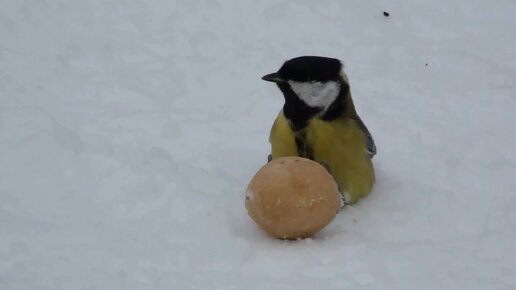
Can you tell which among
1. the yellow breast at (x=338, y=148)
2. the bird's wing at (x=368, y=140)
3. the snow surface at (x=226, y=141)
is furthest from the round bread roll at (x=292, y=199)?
the bird's wing at (x=368, y=140)

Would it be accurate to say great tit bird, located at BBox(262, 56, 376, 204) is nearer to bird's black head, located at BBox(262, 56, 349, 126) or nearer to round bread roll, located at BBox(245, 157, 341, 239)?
bird's black head, located at BBox(262, 56, 349, 126)

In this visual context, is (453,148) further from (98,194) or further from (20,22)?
(20,22)

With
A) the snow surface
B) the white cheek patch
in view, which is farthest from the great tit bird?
the snow surface

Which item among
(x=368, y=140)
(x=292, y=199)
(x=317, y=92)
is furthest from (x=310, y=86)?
(x=292, y=199)

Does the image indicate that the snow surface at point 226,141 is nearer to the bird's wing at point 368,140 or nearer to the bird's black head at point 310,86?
the bird's wing at point 368,140

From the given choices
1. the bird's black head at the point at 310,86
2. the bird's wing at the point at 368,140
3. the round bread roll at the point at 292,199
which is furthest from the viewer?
the bird's wing at the point at 368,140

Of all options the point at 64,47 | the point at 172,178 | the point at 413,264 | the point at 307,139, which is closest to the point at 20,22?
the point at 64,47
